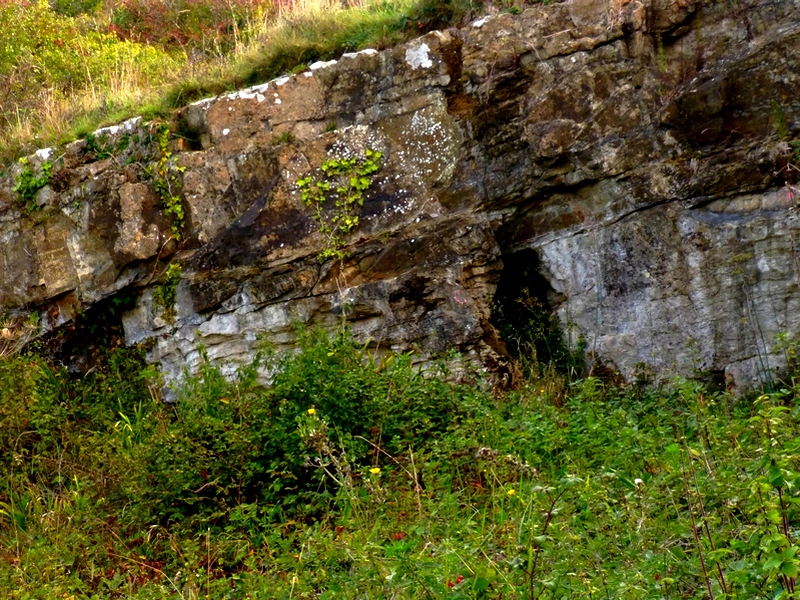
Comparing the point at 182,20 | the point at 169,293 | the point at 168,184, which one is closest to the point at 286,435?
the point at 169,293

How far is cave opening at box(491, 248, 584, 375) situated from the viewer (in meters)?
7.68

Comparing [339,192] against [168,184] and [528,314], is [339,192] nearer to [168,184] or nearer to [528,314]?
[168,184]

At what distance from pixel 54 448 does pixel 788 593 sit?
646 cm

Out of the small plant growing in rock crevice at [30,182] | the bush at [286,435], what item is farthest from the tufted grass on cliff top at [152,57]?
the bush at [286,435]

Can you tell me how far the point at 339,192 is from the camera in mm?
8133

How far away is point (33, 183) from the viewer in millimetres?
9141

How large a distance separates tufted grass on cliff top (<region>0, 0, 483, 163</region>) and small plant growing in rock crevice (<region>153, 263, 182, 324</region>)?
64.0 inches

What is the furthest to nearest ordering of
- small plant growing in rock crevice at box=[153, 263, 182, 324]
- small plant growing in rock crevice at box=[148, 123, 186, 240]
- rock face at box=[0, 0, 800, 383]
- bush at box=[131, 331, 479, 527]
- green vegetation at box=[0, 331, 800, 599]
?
1. small plant growing in rock crevice at box=[148, 123, 186, 240]
2. small plant growing in rock crevice at box=[153, 263, 182, 324]
3. rock face at box=[0, 0, 800, 383]
4. bush at box=[131, 331, 479, 527]
5. green vegetation at box=[0, 331, 800, 599]

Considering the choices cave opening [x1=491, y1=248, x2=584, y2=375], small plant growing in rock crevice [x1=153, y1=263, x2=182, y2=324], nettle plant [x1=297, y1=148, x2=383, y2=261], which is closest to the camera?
cave opening [x1=491, y1=248, x2=584, y2=375]

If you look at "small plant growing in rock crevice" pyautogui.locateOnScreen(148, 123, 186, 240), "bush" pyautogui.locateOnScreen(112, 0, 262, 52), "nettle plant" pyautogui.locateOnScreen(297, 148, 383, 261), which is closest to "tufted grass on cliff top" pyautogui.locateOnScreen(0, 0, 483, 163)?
"bush" pyautogui.locateOnScreen(112, 0, 262, 52)

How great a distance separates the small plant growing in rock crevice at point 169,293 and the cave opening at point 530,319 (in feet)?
9.26

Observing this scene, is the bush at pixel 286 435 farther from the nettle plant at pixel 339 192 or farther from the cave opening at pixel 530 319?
the nettle plant at pixel 339 192

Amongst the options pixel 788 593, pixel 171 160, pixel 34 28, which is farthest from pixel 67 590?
pixel 34 28

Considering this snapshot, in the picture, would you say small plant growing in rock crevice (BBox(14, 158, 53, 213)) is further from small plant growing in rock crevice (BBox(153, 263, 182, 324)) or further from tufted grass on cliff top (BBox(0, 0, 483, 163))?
small plant growing in rock crevice (BBox(153, 263, 182, 324))
